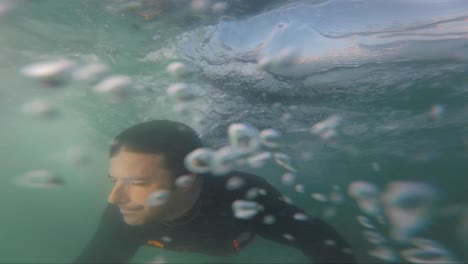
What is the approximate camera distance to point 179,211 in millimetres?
5500

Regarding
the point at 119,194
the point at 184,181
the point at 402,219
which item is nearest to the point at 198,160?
the point at 184,181

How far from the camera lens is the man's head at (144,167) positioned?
484cm

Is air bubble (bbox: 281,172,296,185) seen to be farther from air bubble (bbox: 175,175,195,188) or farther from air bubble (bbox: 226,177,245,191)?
air bubble (bbox: 175,175,195,188)

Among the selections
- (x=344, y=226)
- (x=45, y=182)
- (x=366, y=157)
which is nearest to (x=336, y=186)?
(x=344, y=226)

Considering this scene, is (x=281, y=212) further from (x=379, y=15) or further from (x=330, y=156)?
(x=330, y=156)

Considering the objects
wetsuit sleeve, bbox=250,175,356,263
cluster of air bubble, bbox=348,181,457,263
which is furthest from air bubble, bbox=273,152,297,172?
wetsuit sleeve, bbox=250,175,356,263

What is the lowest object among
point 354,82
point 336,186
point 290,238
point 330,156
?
point 290,238

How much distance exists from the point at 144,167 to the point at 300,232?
9.33ft

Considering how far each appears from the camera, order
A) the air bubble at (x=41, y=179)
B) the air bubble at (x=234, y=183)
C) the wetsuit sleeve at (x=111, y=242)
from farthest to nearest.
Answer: the air bubble at (x=234, y=183) → the wetsuit sleeve at (x=111, y=242) → the air bubble at (x=41, y=179)

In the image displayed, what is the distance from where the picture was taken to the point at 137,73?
11.7 m

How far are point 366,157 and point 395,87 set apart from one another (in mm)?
10174

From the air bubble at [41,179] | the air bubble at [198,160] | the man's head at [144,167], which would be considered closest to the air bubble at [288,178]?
the air bubble at [198,160]

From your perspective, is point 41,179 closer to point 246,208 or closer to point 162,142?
point 162,142

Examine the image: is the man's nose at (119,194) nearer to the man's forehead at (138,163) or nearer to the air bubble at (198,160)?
the man's forehead at (138,163)
